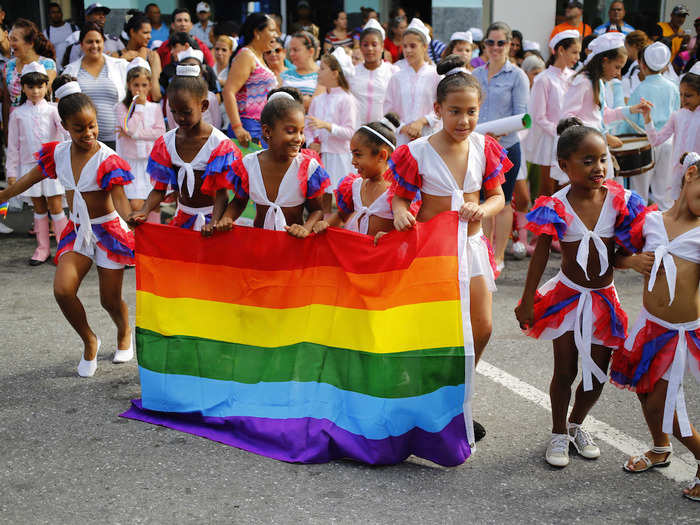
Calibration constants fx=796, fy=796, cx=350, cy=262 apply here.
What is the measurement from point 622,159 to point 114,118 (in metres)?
4.95

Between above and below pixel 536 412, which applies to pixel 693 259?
above

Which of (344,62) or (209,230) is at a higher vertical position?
(344,62)

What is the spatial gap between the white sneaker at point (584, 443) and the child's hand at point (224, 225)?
2047mm

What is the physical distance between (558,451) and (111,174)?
298 cm

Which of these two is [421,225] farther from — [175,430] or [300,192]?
[175,430]

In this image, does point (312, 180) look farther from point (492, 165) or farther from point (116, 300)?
point (116, 300)

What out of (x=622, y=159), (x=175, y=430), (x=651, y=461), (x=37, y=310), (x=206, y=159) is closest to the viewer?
(x=651, y=461)

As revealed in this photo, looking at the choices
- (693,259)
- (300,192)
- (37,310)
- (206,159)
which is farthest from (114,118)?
(693,259)

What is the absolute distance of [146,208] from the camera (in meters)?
4.76

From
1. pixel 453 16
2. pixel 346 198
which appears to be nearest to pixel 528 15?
pixel 453 16

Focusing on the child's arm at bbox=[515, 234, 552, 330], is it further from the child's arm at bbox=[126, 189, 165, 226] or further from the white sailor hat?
the white sailor hat

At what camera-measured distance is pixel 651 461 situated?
368cm

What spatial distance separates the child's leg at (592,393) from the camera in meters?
3.80

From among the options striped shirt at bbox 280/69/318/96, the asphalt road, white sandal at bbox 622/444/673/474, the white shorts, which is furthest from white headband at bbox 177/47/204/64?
white sandal at bbox 622/444/673/474
